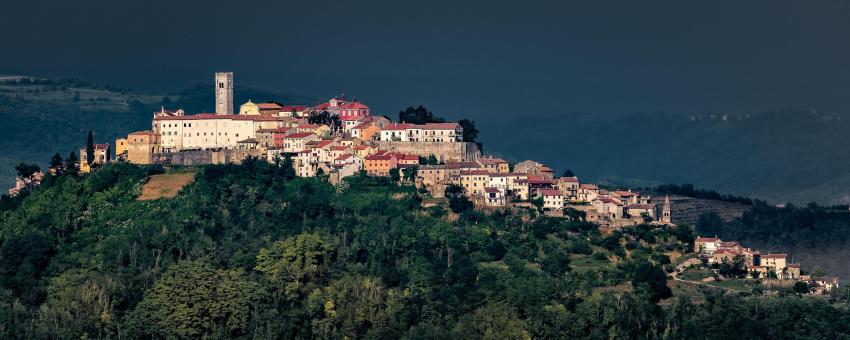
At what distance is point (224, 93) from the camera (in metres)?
92.9

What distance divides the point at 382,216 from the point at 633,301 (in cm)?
1396

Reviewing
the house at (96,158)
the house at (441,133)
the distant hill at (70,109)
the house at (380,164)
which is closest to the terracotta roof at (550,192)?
the house at (441,133)

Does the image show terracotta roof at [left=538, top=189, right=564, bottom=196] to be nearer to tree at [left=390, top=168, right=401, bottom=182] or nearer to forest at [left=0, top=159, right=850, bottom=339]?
forest at [left=0, top=159, right=850, bottom=339]

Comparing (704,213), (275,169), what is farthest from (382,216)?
(704,213)

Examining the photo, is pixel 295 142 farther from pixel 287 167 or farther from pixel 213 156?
pixel 213 156

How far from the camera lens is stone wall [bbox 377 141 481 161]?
288 ft

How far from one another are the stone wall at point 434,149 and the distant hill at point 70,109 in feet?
182

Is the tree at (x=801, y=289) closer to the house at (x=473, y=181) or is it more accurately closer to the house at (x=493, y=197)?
the house at (x=493, y=197)

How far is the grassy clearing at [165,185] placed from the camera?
8525 cm

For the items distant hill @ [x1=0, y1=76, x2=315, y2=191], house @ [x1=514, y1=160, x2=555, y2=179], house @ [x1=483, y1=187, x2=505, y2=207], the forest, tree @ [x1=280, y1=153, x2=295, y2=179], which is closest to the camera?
the forest

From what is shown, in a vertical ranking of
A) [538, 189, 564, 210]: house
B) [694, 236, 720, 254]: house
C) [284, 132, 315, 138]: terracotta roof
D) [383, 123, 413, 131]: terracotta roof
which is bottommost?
[694, 236, 720, 254]: house

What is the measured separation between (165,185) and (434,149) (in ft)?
42.5

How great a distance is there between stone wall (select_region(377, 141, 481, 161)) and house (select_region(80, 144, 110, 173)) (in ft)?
44.6

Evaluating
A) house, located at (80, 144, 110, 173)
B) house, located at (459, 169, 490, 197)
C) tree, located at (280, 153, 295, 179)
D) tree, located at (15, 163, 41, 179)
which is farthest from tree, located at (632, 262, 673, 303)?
tree, located at (15, 163, 41, 179)
